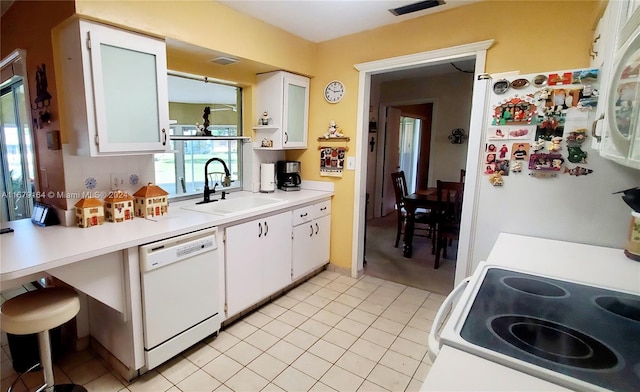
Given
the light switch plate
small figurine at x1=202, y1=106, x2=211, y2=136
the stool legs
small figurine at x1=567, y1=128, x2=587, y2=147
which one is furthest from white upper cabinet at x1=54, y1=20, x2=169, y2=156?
small figurine at x1=567, y1=128, x2=587, y2=147

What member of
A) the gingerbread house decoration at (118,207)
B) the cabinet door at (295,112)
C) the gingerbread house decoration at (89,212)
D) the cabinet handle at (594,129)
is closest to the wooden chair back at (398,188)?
the cabinet door at (295,112)

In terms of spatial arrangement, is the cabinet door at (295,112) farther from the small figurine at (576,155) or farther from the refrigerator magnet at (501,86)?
the small figurine at (576,155)

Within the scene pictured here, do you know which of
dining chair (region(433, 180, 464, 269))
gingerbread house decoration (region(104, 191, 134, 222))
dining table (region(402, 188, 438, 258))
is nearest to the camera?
gingerbread house decoration (region(104, 191, 134, 222))

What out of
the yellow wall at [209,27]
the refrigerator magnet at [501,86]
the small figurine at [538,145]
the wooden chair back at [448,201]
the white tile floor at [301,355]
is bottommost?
the white tile floor at [301,355]

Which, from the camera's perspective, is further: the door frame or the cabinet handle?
the door frame

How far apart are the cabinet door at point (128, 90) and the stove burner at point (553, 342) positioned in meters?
2.12

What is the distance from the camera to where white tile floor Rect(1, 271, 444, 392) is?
182cm

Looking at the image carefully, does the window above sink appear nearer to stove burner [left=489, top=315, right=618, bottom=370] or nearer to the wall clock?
the wall clock

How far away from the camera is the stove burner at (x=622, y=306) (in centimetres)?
100

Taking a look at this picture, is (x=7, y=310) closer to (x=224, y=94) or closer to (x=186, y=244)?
(x=186, y=244)

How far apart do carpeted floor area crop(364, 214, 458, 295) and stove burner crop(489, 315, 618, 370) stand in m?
2.18

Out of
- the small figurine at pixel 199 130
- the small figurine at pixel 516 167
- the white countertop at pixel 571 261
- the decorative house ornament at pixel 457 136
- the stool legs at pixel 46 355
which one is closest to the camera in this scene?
the white countertop at pixel 571 261

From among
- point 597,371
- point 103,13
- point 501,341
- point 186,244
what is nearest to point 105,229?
point 186,244

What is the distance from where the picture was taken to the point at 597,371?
28.8 inches
